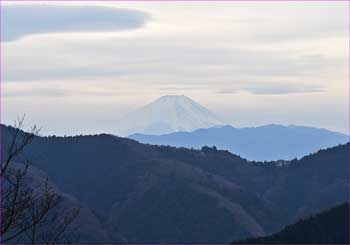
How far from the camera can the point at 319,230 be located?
230ft

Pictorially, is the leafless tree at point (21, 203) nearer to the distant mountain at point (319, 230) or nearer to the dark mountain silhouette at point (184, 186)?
the distant mountain at point (319, 230)

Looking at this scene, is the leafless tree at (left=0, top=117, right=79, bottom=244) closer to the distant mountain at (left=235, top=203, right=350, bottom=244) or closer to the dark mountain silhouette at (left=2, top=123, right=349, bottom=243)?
the distant mountain at (left=235, top=203, right=350, bottom=244)

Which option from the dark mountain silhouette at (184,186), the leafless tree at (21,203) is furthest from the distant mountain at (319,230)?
the leafless tree at (21,203)

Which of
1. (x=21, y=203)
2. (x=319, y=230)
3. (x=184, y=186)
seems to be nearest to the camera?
(x=21, y=203)

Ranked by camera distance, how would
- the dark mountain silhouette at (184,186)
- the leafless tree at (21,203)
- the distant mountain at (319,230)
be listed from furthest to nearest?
the dark mountain silhouette at (184,186) → the distant mountain at (319,230) → the leafless tree at (21,203)

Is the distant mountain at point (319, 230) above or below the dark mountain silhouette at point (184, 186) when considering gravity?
below

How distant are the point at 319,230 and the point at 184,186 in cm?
5424

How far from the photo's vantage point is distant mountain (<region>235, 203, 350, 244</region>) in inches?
2677

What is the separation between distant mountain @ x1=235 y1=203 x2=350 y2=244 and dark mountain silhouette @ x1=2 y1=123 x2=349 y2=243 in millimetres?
35678

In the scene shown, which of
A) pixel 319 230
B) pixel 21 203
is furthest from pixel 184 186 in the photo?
pixel 21 203

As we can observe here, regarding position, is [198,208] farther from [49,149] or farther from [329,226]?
[329,226]

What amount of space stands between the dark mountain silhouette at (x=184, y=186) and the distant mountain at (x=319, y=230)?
35678 millimetres

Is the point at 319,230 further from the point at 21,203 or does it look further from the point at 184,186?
the point at 21,203

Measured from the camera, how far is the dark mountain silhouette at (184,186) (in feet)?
379
